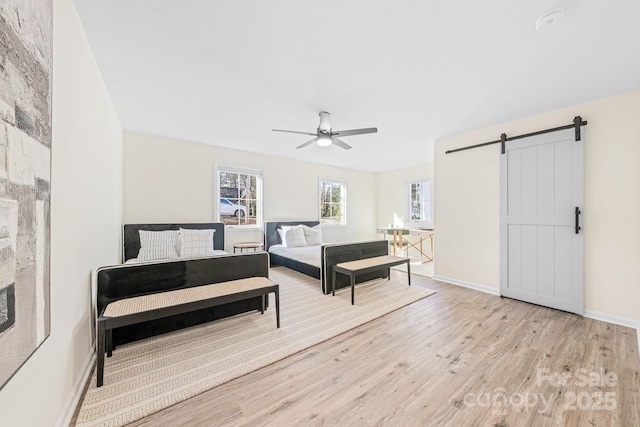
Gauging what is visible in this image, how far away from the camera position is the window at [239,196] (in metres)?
4.83

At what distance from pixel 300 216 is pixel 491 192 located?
12.6ft

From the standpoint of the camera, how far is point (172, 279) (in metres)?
2.23

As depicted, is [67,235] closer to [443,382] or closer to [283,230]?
[443,382]

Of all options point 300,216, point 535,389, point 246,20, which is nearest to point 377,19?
point 246,20

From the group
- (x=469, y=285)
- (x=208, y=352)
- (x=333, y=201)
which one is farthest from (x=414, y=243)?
(x=208, y=352)

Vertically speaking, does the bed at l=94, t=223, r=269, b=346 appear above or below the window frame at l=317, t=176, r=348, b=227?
below

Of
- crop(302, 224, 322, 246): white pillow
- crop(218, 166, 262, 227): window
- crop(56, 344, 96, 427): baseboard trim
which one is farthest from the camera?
crop(302, 224, 322, 246): white pillow

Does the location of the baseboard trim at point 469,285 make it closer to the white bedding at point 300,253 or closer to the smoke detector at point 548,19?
the white bedding at point 300,253

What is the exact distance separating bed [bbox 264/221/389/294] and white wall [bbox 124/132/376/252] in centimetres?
72

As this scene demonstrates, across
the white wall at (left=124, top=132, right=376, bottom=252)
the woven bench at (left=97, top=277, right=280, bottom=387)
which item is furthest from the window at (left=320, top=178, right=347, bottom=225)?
the woven bench at (left=97, top=277, right=280, bottom=387)

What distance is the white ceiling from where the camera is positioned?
158 centimetres

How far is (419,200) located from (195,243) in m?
5.31

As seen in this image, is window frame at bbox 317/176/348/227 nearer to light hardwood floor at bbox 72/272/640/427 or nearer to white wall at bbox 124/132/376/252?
white wall at bbox 124/132/376/252

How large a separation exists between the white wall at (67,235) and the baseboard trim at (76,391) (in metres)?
0.02
